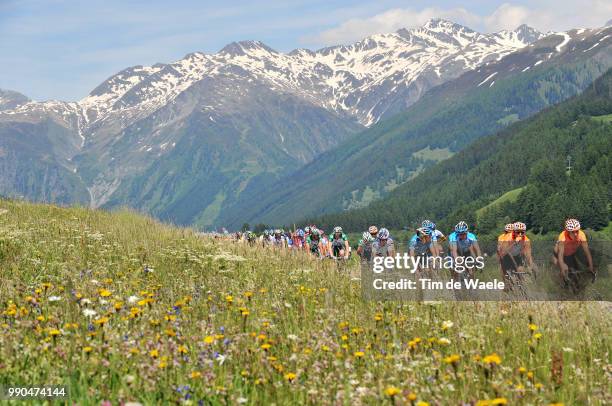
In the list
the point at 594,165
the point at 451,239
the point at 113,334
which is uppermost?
the point at 594,165

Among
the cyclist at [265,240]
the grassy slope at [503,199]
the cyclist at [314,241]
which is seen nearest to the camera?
the cyclist at [265,240]

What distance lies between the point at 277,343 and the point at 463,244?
8.08 m

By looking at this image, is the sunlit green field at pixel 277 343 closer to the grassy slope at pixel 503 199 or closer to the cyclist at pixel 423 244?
the cyclist at pixel 423 244

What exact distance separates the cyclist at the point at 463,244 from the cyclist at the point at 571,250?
1767mm

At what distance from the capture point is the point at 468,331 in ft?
18.0

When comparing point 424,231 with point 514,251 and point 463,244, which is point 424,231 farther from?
point 514,251

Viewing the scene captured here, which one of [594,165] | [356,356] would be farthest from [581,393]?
[594,165]

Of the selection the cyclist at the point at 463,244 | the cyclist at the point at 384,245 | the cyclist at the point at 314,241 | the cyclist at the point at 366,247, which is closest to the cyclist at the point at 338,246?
the cyclist at the point at 366,247

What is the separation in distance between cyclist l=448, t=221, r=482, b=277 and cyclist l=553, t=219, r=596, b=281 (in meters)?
1.77

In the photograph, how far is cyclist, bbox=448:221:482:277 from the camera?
12.6 meters

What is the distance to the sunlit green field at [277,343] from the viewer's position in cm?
429

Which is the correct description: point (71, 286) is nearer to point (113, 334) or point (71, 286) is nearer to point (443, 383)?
point (113, 334)

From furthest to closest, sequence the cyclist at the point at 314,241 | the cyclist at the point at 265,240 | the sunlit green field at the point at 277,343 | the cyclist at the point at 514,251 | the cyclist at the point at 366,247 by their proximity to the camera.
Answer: the cyclist at the point at 314,241, the cyclist at the point at 366,247, the cyclist at the point at 265,240, the cyclist at the point at 514,251, the sunlit green field at the point at 277,343

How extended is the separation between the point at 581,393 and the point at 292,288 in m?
4.25
